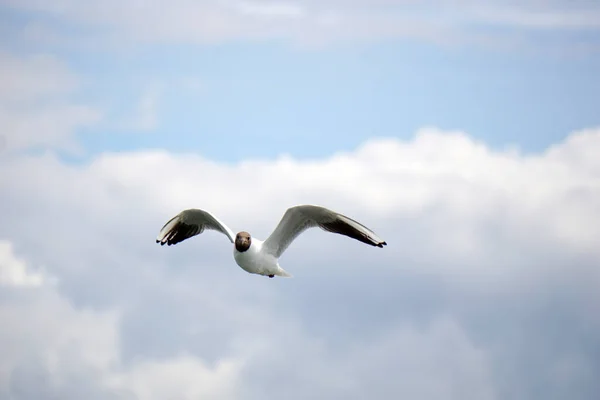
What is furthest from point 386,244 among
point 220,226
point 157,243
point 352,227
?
point 157,243

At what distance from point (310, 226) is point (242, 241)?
162cm

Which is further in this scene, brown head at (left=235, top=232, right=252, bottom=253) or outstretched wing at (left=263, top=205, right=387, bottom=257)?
brown head at (left=235, top=232, right=252, bottom=253)

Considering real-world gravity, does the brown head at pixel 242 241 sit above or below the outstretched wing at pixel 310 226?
below

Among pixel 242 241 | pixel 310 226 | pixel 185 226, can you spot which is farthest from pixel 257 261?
pixel 185 226

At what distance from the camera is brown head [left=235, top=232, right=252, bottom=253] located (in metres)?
20.0

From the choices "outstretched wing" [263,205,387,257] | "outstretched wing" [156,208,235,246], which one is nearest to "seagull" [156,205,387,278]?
"outstretched wing" [263,205,387,257]

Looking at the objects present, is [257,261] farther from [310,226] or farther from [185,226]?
[185,226]

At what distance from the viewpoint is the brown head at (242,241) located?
20.0 m

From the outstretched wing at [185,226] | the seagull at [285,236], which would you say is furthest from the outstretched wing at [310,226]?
the outstretched wing at [185,226]

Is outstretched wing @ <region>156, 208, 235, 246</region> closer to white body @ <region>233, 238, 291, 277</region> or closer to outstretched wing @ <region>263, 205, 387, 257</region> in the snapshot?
white body @ <region>233, 238, 291, 277</region>

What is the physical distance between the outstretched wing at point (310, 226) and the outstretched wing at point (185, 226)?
164 cm

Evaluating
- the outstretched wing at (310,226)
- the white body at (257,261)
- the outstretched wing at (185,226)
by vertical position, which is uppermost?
the outstretched wing at (185,226)

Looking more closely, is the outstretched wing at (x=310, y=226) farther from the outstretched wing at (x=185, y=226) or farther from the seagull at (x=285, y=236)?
the outstretched wing at (x=185, y=226)

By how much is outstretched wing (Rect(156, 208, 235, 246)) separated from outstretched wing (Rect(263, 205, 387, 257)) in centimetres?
164
